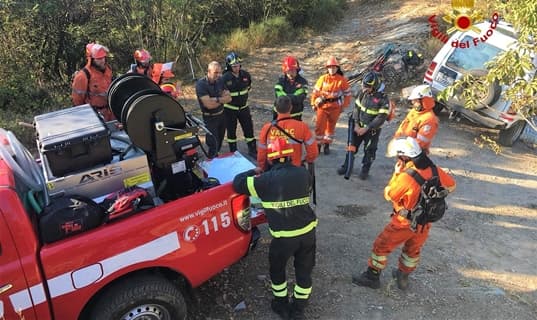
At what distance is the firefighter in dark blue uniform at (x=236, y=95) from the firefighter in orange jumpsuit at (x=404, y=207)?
3294 millimetres

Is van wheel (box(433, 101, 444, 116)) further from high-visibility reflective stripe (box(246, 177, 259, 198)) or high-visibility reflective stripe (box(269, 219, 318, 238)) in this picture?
high-visibility reflective stripe (box(246, 177, 259, 198))

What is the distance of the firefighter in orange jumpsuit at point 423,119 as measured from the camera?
6.15 meters

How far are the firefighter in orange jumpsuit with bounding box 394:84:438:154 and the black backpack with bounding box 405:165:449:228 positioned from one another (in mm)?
1791

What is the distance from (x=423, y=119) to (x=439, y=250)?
1735 mm

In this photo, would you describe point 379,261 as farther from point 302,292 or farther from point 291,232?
point 291,232

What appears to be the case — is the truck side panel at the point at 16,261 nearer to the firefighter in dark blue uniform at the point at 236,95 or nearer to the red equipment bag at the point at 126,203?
the red equipment bag at the point at 126,203

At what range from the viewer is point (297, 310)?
4457 mm

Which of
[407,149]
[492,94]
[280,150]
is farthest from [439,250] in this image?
[492,94]

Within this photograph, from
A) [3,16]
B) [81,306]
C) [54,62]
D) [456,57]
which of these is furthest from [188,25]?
[81,306]

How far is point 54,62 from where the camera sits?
1057 cm

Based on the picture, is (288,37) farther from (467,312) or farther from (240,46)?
(467,312)

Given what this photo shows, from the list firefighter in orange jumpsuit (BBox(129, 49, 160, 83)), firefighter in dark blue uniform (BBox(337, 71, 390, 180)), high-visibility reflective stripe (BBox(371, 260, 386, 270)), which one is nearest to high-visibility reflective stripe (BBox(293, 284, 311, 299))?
high-visibility reflective stripe (BBox(371, 260, 386, 270))

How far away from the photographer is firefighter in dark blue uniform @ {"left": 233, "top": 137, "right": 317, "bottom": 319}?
13.1ft

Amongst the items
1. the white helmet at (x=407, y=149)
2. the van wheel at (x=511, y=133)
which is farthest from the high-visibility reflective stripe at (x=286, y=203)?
the van wheel at (x=511, y=133)
